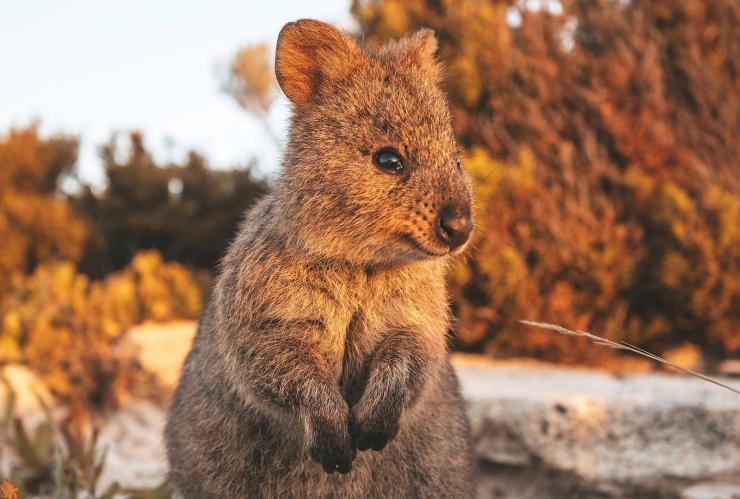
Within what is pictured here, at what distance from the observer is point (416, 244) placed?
8.87 feet

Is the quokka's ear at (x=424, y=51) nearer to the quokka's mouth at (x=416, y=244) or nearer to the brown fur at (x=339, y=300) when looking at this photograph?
the brown fur at (x=339, y=300)

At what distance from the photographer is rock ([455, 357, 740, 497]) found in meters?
4.75

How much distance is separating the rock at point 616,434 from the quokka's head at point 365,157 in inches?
103

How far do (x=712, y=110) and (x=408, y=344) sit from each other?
5.80 metres

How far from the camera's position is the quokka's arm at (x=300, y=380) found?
2.72 m

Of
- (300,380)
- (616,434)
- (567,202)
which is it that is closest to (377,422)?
(300,380)

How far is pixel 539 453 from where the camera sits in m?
5.05

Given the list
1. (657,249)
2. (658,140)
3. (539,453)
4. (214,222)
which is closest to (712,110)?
(658,140)

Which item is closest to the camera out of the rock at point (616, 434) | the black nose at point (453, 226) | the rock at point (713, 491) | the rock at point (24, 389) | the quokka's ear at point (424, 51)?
the black nose at point (453, 226)

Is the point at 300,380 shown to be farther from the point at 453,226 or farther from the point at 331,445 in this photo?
the point at 453,226

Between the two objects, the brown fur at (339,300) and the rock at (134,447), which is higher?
the brown fur at (339,300)

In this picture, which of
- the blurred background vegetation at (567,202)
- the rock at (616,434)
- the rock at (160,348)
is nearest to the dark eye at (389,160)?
the rock at (616,434)

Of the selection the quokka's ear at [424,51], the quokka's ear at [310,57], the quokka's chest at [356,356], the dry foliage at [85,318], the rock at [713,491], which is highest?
the quokka's ear at [424,51]

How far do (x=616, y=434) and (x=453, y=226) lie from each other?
2.90 m
